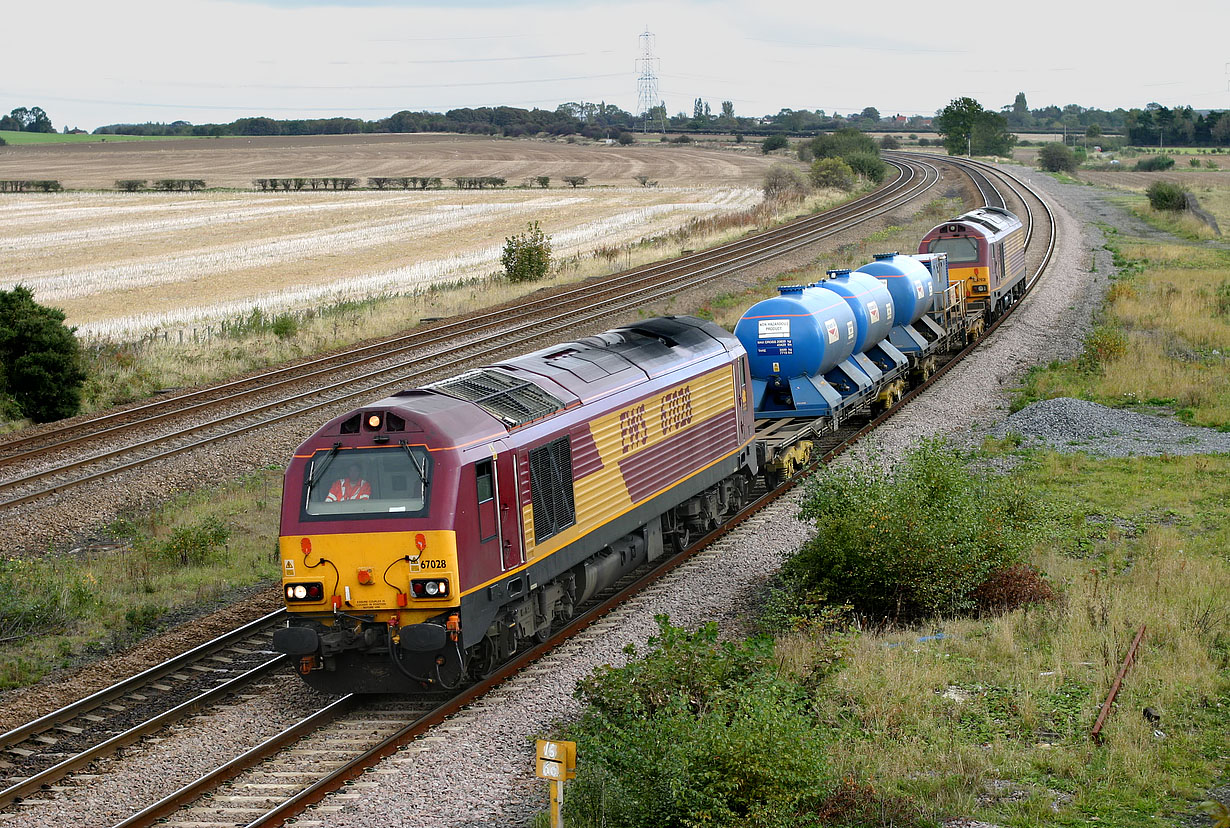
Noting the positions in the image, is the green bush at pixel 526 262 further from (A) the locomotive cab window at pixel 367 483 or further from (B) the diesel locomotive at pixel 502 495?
(A) the locomotive cab window at pixel 367 483

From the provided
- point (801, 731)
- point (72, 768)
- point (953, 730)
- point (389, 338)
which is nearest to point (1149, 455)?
point (953, 730)

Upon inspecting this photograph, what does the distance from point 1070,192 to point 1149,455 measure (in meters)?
62.9

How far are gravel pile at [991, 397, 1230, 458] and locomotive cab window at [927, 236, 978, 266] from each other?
35.5ft

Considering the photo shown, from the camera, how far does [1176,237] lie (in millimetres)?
55375

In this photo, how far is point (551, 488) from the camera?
13.5 meters

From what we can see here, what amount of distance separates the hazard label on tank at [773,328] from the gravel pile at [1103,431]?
5.12 m

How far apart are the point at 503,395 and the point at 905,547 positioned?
203 inches

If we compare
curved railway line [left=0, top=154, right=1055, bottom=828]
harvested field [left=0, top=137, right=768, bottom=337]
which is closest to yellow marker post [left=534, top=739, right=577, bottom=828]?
curved railway line [left=0, top=154, right=1055, bottom=828]

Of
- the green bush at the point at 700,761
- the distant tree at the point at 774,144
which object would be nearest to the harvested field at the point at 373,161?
the distant tree at the point at 774,144

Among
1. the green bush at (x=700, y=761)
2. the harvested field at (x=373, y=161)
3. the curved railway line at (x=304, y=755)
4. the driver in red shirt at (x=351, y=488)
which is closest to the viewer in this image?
the green bush at (x=700, y=761)

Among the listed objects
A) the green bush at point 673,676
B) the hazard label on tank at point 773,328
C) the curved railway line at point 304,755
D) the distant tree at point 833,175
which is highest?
the distant tree at point 833,175

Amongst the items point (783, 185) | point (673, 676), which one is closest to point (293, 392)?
point (673, 676)

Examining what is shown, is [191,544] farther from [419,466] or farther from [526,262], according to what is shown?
[526,262]

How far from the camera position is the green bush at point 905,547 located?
14.1 m
